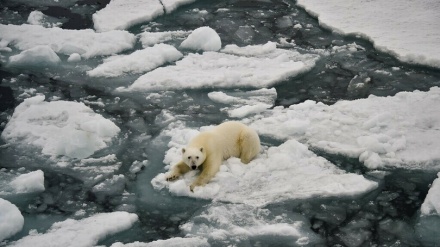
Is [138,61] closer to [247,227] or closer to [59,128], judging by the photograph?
[59,128]

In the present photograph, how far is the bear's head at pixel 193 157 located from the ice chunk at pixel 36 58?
3.50 metres

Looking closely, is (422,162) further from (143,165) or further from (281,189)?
(143,165)

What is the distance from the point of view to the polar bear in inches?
175

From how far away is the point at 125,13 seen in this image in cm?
876

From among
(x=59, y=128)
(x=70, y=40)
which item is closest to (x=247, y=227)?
(x=59, y=128)

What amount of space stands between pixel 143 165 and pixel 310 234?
5.82 feet

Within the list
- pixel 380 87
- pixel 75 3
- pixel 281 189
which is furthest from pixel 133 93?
pixel 75 3

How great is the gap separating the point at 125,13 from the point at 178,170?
4935mm

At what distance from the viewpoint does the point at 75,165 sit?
4906 mm

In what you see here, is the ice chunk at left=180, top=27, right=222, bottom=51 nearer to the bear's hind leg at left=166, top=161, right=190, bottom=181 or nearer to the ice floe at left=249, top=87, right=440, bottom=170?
the ice floe at left=249, top=87, right=440, bottom=170

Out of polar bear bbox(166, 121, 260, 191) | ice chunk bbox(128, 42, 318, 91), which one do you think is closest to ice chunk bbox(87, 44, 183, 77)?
ice chunk bbox(128, 42, 318, 91)

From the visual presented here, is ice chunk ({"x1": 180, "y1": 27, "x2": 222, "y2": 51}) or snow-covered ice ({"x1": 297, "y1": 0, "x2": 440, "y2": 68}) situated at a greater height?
snow-covered ice ({"x1": 297, "y1": 0, "x2": 440, "y2": 68})

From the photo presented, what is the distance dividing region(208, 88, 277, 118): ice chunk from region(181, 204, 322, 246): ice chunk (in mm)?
1785

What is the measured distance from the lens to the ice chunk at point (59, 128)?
16.5ft
